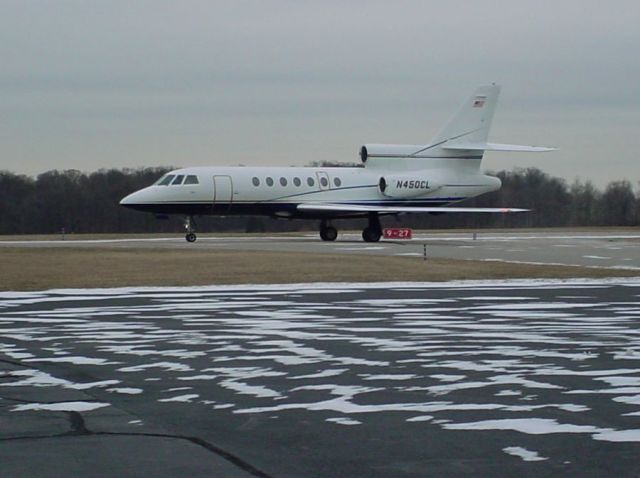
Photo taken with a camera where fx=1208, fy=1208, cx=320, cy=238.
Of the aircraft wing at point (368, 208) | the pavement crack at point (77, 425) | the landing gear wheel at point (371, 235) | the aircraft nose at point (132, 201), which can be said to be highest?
the aircraft nose at point (132, 201)

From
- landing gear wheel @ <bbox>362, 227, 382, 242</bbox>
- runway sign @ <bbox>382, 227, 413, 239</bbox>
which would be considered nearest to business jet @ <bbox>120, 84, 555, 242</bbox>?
landing gear wheel @ <bbox>362, 227, 382, 242</bbox>

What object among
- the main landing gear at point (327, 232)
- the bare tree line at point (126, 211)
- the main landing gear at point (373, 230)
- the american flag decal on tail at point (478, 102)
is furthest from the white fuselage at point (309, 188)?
the bare tree line at point (126, 211)

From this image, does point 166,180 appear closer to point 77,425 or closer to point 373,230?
point 373,230

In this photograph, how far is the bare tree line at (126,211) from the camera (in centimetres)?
9462

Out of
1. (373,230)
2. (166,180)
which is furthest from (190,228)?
(373,230)

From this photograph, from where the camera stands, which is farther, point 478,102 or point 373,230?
point 478,102

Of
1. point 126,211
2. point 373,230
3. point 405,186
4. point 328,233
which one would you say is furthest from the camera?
point 126,211

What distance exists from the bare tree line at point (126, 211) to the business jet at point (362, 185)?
2754 cm

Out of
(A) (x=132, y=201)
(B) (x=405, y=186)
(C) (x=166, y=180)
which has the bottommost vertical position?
(A) (x=132, y=201)

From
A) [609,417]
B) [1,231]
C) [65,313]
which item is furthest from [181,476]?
[1,231]

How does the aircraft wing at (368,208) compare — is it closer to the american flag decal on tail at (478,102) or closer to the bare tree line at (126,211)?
the american flag decal on tail at (478,102)

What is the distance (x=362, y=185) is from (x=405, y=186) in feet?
6.62

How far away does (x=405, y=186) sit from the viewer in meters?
52.6

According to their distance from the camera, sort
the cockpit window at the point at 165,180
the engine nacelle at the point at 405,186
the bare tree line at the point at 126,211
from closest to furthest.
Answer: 1. the cockpit window at the point at 165,180
2. the engine nacelle at the point at 405,186
3. the bare tree line at the point at 126,211
